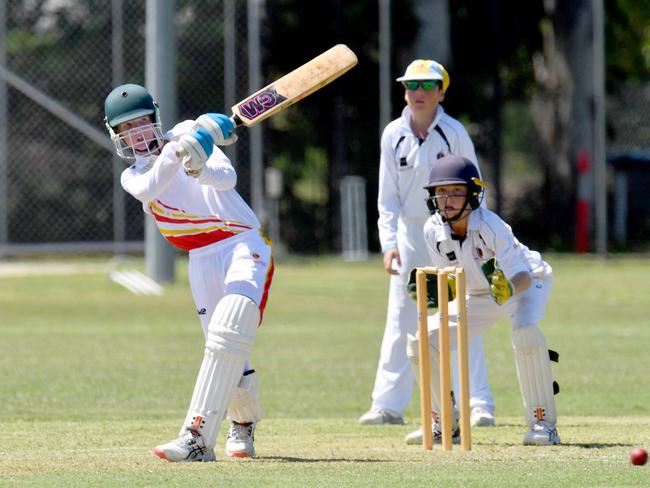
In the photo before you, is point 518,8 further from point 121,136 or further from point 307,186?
point 121,136

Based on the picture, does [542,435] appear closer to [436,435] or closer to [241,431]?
[436,435]

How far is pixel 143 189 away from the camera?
688cm

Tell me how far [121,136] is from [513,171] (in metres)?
30.2

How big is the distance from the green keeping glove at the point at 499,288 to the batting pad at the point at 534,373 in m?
0.34

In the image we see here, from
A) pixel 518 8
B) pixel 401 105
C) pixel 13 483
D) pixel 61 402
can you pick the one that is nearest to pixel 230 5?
pixel 401 105

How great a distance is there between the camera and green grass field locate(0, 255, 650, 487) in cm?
656

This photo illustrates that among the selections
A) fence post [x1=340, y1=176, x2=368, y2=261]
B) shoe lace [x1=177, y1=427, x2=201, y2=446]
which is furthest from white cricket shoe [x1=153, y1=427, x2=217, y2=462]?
fence post [x1=340, y1=176, x2=368, y2=261]

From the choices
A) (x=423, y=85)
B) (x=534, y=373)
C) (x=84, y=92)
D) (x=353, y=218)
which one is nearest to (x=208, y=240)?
(x=534, y=373)

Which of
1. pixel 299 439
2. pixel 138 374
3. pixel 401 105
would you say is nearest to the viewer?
pixel 299 439

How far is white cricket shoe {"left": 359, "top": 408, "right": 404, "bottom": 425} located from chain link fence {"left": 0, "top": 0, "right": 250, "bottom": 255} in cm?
1399

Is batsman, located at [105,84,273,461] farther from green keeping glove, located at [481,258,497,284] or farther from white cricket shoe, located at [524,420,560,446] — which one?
white cricket shoe, located at [524,420,560,446]

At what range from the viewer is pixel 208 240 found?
23.4 ft

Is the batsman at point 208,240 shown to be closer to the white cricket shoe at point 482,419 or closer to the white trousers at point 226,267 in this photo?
the white trousers at point 226,267

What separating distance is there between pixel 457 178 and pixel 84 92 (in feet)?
54.7
